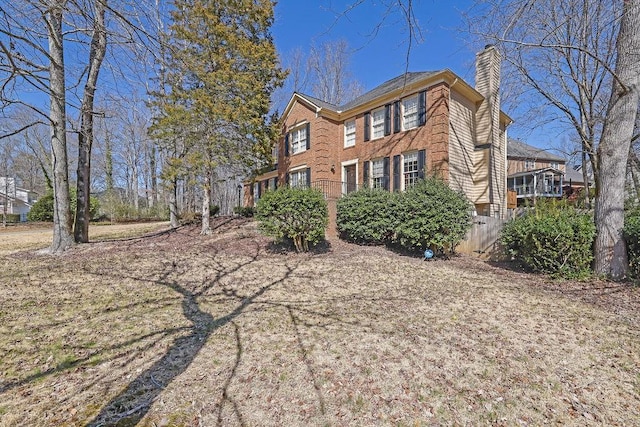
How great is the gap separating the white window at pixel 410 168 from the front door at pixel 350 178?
2.81 meters

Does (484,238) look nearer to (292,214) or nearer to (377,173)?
(377,173)

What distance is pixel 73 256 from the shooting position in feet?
23.9

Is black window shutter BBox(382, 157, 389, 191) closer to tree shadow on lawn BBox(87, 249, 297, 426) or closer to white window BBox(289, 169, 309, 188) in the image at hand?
white window BBox(289, 169, 309, 188)

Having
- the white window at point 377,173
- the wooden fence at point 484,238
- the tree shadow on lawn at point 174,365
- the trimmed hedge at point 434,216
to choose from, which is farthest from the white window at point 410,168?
the tree shadow on lawn at point 174,365

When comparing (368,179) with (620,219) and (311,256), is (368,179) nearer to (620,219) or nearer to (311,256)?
(311,256)

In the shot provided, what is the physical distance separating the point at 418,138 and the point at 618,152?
6250 millimetres

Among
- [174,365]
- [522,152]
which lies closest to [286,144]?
[174,365]

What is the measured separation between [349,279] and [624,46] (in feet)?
23.9

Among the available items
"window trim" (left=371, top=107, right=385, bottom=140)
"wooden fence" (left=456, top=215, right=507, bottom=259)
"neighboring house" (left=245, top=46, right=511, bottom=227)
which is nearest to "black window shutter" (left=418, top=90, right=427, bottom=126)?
"neighboring house" (left=245, top=46, right=511, bottom=227)

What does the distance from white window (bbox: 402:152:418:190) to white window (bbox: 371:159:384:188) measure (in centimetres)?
113

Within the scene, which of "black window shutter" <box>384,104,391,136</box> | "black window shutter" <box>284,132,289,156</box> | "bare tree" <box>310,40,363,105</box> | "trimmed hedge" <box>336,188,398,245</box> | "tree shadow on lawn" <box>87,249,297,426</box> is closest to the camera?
"tree shadow on lawn" <box>87,249,297,426</box>

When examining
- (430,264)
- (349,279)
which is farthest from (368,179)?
(349,279)

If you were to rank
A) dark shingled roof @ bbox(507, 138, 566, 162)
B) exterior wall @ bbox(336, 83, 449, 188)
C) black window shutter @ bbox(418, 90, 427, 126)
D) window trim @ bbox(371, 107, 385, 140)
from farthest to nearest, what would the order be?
1. dark shingled roof @ bbox(507, 138, 566, 162)
2. window trim @ bbox(371, 107, 385, 140)
3. black window shutter @ bbox(418, 90, 427, 126)
4. exterior wall @ bbox(336, 83, 449, 188)

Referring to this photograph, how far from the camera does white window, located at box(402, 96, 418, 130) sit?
11617 mm
